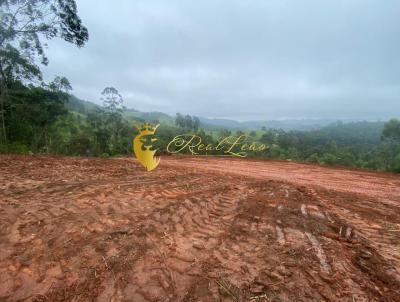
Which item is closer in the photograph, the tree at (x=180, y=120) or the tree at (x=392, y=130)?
the tree at (x=392, y=130)

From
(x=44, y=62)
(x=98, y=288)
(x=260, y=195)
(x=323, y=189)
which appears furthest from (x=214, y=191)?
Result: (x=44, y=62)

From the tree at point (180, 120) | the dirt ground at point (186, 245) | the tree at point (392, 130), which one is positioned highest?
the tree at point (180, 120)

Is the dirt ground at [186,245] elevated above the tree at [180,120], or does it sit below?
below

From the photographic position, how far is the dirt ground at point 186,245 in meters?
2.21

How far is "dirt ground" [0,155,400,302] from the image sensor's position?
86.8 inches

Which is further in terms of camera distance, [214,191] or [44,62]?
[44,62]

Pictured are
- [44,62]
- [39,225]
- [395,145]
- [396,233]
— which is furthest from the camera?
[395,145]

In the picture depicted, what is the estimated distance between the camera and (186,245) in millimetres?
2883

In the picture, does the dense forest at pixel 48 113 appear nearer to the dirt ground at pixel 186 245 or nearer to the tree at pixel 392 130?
the tree at pixel 392 130

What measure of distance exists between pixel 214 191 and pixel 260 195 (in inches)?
33.7

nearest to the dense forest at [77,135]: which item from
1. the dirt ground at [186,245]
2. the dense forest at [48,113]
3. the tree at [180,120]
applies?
the dense forest at [48,113]

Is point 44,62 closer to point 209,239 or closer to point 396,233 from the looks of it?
point 209,239

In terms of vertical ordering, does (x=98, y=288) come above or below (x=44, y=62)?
below

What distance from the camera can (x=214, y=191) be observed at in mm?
4910
